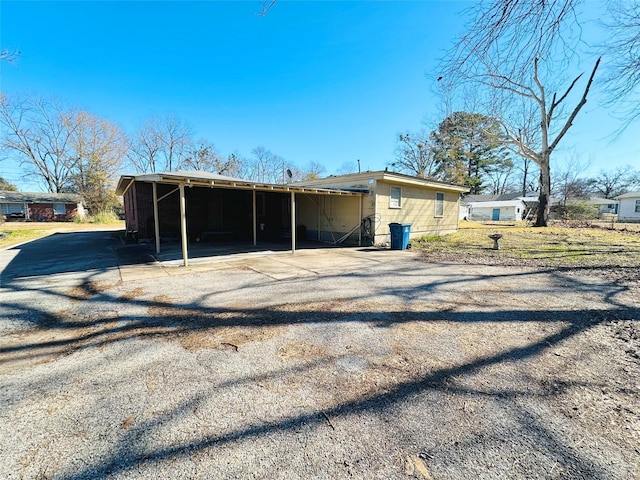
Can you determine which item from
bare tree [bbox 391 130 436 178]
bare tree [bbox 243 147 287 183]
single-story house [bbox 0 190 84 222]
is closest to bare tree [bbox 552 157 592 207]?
bare tree [bbox 391 130 436 178]

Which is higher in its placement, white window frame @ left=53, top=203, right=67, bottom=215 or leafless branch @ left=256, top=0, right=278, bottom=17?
leafless branch @ left=256, top=0, right=278, bottom=17

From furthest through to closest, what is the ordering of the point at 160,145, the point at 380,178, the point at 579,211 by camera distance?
1. the point at 160,145
2. the point at 579,211
3. the point at 380,178

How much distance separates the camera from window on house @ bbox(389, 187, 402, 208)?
37.7ft

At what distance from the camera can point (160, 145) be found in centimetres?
3500

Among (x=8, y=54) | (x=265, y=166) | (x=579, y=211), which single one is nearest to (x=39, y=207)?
(x=265, y=166)

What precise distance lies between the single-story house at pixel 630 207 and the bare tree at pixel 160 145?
2002 inches

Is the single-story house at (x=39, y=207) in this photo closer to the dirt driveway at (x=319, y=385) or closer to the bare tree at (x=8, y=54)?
the bare tree at (x=8, y=54)

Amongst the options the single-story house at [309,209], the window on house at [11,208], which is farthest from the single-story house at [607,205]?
the window on house at [11,208]

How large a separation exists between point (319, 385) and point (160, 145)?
1601 inches

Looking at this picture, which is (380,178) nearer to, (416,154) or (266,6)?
(266,6)

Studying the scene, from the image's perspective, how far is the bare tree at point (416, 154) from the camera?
29891 mm

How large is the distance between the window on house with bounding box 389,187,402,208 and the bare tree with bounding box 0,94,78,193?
37443 mm

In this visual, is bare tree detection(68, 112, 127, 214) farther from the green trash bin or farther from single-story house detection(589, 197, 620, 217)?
single-story house detection(589, 197, 620, 217)

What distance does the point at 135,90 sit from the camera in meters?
20.0
